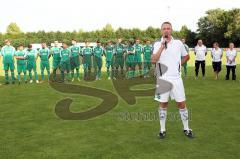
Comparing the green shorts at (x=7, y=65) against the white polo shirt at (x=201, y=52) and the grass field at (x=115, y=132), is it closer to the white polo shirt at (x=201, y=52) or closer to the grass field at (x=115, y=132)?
the grass field at (x=115, y=132)

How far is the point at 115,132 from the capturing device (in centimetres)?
757

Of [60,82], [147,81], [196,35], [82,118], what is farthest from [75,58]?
[196,35]

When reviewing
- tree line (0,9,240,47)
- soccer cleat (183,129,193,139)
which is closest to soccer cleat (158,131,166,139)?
soccer cleat (183,129,193,139)

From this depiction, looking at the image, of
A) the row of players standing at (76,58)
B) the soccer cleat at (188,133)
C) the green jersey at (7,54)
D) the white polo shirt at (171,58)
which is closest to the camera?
the white polo shirt at (171,58)

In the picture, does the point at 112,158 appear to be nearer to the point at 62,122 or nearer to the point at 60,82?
the point at 62,122

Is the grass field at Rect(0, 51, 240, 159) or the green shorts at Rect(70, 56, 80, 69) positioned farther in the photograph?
the green shorts at Rect(70, 56, 80, 69)

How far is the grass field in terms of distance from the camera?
20.1 feet

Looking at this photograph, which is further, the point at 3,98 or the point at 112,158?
the point at 3,98

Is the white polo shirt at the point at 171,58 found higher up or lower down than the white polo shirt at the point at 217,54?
higher up

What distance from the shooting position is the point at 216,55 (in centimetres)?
1775

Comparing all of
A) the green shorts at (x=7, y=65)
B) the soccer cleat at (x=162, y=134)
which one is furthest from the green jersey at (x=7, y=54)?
the soccer cleat at (x=162, y=134)

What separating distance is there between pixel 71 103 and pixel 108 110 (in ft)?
5.45

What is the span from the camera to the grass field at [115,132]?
6.14 meters

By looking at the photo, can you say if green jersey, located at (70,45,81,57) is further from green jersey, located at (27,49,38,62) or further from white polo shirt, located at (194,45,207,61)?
white polo shirt, located at (194,45,207,61)
